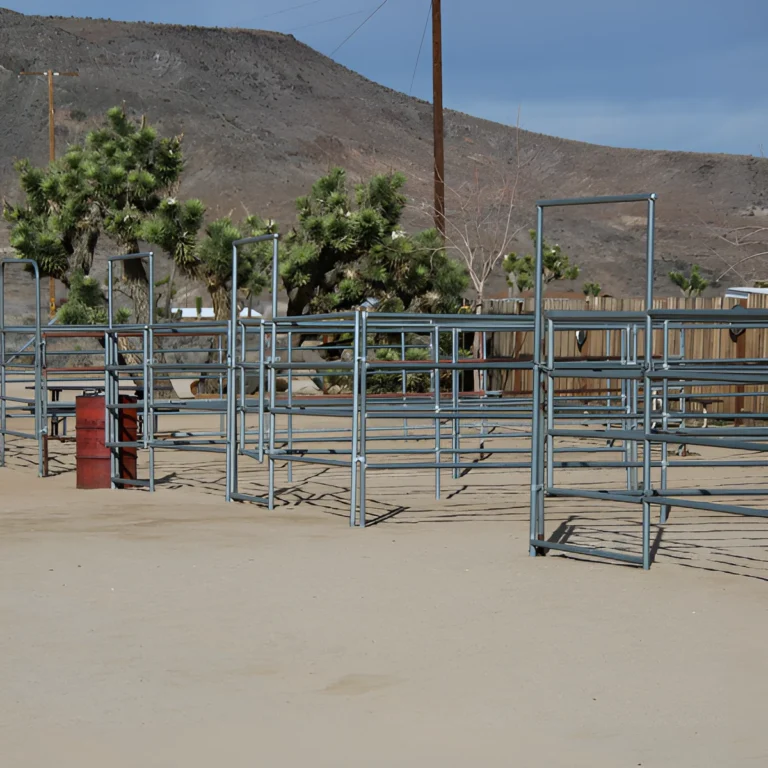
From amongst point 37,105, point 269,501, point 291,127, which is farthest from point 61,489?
point 291,127

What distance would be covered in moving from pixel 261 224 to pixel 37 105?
92.5m

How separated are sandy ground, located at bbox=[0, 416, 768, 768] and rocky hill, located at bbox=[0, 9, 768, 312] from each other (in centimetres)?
7002

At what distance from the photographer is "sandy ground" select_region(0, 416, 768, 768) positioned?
4.16 m

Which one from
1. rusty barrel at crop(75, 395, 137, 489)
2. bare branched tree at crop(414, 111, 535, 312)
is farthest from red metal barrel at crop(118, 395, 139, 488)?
bare branched tree at crop(414, 111, 535, 312)

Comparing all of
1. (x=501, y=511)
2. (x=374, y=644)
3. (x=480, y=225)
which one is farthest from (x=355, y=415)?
(x=480, y=225)

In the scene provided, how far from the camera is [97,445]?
11398 millimetres

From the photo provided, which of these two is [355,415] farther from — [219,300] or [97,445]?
[219,300]

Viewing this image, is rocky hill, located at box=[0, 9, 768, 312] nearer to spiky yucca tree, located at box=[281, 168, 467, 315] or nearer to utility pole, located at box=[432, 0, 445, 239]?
spiky yucca tree, located at box=[281, 168, 467, 315]

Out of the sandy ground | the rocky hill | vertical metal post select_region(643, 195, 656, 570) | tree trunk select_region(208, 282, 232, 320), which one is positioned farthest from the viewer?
the rocky hill

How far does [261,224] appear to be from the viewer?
93.3 ft

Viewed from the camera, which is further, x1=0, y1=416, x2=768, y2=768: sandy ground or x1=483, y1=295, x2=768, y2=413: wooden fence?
x1=483, y1=295, x2=768, y2=413: wooden fence

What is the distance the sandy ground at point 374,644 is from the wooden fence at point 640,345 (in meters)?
8.90

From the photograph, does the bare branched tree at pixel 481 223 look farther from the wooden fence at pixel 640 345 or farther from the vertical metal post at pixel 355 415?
the vertical metal post at pixel 355 415

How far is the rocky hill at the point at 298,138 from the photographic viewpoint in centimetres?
9669
